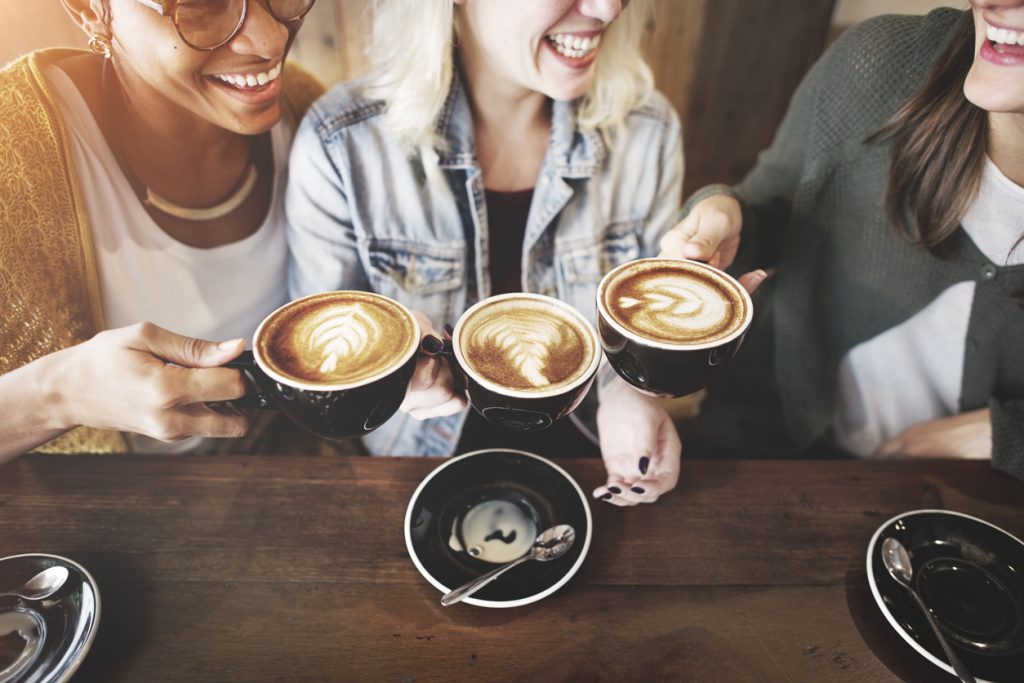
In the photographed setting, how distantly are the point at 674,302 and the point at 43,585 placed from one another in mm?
1021

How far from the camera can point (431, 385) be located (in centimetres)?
94

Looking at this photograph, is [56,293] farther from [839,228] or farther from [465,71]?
[839,228]

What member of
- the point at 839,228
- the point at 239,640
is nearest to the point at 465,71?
the point at 839,228

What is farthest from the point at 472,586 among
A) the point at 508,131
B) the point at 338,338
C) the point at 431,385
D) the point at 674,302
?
the point at 508,131

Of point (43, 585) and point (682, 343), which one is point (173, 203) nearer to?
point (43, 585)

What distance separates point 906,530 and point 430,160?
1.13m

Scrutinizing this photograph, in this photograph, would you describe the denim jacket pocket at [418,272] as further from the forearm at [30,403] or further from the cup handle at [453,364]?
the forearm at [30,403]

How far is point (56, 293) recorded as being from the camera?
86 centimetres

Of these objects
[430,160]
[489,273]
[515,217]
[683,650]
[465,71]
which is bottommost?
[683,650]

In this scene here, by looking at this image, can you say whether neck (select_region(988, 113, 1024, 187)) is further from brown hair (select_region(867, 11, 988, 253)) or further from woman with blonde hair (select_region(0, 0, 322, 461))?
woman with blonde hair (select_region(0, 0, 322, 461))

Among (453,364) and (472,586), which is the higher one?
(453,364)

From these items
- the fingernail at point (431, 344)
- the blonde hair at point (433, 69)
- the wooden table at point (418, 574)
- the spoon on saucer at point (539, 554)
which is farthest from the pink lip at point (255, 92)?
the spoon on saucer at point (539, 554)

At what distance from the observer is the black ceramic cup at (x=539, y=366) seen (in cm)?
83

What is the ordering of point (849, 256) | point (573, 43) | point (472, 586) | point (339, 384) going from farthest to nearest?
point (849, 256) → point (573, 43) → point (472, 586) → point (339, 384)
